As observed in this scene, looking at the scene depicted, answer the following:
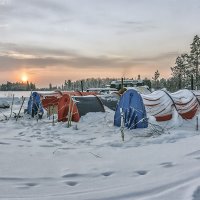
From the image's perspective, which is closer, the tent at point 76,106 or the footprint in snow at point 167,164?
the footprint in snow at point 167,164

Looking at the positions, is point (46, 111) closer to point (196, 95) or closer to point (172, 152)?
point (196, 95)

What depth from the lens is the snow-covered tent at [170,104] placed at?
1736cm

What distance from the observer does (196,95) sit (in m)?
21.2

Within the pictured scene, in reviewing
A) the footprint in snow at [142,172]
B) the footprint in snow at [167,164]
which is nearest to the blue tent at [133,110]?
the footprint in snow at [167,164]

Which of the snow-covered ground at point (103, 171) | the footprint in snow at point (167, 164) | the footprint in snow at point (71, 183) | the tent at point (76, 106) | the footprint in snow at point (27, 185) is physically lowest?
the footprint in snow at point (27, 185)

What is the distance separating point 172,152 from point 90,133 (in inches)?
274

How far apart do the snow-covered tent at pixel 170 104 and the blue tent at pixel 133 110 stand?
1.32ft

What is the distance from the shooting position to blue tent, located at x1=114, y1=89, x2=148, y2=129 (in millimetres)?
16359

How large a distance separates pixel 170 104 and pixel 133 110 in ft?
7.57

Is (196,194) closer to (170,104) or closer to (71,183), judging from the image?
(71,183)

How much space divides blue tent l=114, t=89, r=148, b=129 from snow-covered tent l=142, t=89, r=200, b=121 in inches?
15.9

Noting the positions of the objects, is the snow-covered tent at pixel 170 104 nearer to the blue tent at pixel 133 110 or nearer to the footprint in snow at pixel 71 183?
the blue tent at pixel 133 110

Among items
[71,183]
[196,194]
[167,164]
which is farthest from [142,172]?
[196,194]

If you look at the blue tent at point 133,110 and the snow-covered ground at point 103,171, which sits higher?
the blue tent at point 133,110
